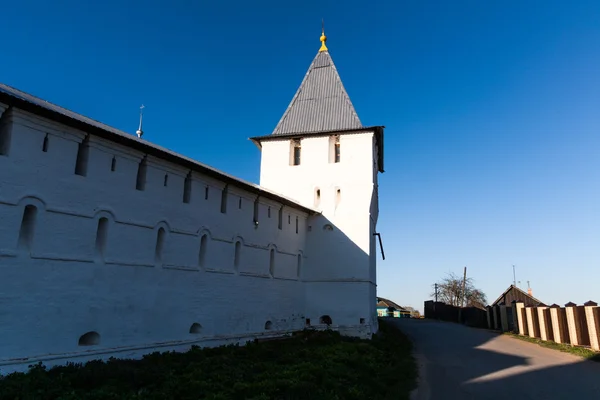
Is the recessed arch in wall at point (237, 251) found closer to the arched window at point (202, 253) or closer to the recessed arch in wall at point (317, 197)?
the arched window at point (202, 253)

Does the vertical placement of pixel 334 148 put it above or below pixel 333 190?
above

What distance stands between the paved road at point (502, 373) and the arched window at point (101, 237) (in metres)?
7.58

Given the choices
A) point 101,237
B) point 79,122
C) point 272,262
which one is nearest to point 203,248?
point 101,237

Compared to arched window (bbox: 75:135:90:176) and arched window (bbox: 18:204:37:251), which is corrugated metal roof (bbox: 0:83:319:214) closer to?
arched window (bbox: 75:135:90:176)

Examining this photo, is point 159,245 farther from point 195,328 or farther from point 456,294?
point 456,294

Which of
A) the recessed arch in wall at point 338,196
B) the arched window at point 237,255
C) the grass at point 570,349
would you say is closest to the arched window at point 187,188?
the arched window at point 237,255

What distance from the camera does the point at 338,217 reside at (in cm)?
1936

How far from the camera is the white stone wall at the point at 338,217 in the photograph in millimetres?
18266

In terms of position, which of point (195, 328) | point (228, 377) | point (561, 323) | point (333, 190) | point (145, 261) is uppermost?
point (333, 190)

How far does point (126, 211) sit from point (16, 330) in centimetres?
342

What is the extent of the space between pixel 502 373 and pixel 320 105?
14291 mm

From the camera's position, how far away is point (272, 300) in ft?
52.9

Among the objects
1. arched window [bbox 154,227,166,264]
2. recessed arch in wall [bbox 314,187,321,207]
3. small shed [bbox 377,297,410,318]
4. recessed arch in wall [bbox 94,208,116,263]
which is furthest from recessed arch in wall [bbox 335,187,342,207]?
small shed [bbox 377,297,410,318]

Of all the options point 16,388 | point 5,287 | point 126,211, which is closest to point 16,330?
point 5,287
